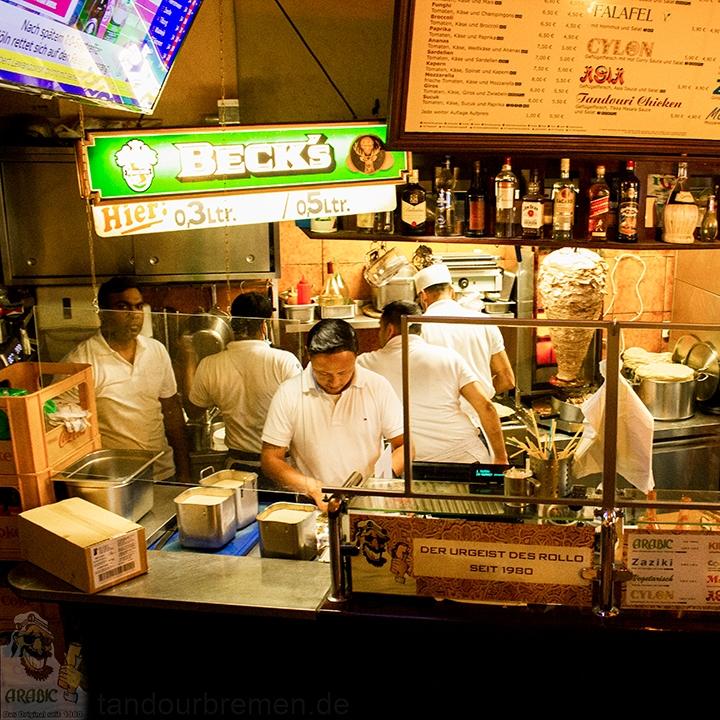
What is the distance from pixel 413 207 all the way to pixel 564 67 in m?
1.45

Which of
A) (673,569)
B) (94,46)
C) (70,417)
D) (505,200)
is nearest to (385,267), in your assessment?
(505,200)

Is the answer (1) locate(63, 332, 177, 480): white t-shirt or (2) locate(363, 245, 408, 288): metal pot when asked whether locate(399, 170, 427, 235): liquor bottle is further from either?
(1) locate(63, 332, 177, 480): white t-shirt

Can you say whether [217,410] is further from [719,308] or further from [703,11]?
[719,308]

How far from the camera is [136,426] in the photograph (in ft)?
14.7

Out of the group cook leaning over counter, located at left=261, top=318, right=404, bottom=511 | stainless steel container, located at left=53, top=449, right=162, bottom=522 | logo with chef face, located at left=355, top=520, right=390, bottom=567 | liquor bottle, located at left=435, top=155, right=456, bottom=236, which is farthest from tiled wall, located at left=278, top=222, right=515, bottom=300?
logo with chef face, located at left=355, top=520, right=390, bottom=567

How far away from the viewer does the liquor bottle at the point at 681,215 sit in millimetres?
4289

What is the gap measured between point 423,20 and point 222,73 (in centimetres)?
248

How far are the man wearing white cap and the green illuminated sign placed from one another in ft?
3.73

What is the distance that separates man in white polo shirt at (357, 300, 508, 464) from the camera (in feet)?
14.3

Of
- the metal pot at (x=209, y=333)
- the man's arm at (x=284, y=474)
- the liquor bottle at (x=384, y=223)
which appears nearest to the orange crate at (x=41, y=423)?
the man's arm at (x=284, y=474)

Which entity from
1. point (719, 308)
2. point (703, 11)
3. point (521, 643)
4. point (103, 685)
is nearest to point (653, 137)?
point (703, 11)

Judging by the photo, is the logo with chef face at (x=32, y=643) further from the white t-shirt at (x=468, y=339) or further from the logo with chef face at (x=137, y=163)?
the white t-shirt at (x=468, y=339)

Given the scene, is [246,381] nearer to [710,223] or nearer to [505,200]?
[505,200]

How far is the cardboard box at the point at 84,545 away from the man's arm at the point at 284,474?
917mm
